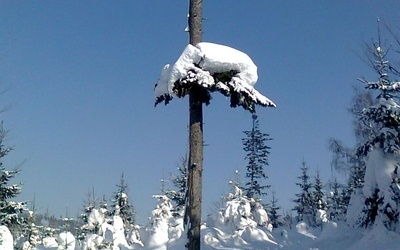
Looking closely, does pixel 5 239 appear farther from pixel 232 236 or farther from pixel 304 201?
pixel 304 201

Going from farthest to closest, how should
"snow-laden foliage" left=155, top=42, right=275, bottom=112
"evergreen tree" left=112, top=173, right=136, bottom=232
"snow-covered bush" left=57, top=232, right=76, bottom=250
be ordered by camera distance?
"evergreen tree" left=112, top=173, right=136, bottom=232
"snow-covered bush" left=57, top=232, right=76, bottom=250
"snow-laden foliage" left=155, top=42, right=275, bottom=112

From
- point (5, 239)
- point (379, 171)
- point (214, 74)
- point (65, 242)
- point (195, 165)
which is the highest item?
point (214, 74)

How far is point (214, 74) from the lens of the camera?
7922 millimetres

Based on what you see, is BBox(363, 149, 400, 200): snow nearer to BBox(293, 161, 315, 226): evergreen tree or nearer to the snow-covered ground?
the snow-covered ground

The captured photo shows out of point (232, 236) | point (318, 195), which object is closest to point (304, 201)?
point (318, 195)

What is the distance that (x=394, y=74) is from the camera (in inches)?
693

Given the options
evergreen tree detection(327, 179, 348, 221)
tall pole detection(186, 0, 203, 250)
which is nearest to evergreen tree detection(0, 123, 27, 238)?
tall pole detection(186, 0, 203, 250)

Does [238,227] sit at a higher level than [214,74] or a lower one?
lower

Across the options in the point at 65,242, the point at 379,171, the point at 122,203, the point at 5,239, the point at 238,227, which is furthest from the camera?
the point at 122,203

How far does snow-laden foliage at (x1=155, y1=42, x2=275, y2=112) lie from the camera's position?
25.3 feet

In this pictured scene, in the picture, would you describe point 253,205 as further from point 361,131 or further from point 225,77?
point 225,77

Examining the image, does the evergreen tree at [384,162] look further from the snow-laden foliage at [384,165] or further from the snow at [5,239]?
the snow at [5,239]

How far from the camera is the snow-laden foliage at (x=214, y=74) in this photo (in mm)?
7715

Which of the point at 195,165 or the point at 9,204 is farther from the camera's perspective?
the point at 9,204
